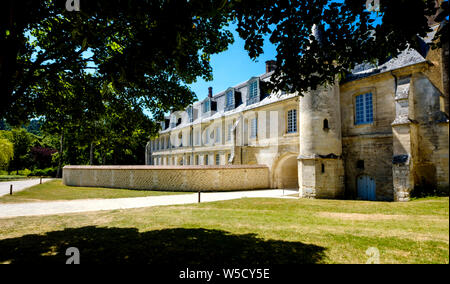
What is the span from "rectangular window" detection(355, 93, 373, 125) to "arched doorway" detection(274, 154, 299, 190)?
5903 mm

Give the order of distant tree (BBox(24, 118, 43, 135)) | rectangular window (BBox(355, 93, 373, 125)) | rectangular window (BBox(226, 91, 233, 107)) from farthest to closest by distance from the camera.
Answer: rectangular window (BBox(226, 91, 233, 107)) → rectangular window (BBox(355, 93, 373, 125)) → distant tree (BBox(24, 118, 43, 135))

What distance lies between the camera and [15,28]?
419cm

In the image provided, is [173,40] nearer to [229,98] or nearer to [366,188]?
[366,188]

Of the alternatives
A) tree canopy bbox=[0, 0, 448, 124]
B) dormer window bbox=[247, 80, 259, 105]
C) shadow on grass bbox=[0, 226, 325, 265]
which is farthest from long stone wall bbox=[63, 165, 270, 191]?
shadow on grass bbox=[0, 226, 325, 265]

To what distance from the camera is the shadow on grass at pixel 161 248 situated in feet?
13.5

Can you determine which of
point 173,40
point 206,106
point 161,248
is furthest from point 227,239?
point 206,106

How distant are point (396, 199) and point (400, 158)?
2141mm

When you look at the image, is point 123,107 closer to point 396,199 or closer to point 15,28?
point 15,28

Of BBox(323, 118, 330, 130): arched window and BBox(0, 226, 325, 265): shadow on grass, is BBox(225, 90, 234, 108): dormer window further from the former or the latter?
BBox(0, 226, 325, 265): shadow on grass

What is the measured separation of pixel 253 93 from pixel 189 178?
10.8 m

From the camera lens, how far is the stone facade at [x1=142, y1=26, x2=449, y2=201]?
1209cm

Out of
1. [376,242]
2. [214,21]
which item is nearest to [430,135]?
[376,242]

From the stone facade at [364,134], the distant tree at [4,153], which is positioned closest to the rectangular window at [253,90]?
the stone facade at [364,134]

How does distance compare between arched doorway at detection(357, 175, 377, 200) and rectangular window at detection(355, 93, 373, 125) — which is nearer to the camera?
arched doorway at detection(357, 175, 377, 200)
